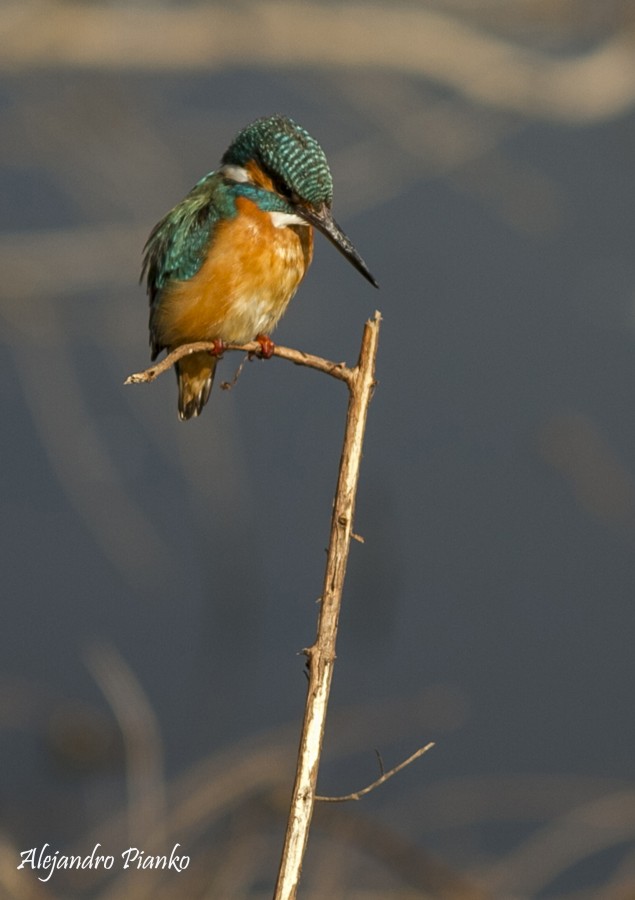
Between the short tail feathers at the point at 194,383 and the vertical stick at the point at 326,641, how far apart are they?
41.5 inches

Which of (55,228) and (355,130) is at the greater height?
(355,130)

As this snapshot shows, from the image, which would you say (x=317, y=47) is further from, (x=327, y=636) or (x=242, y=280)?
(x=327, y=636)

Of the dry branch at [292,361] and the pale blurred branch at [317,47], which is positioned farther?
the pale blurred branch at [317,47]

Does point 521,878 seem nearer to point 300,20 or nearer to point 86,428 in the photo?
point 86,428

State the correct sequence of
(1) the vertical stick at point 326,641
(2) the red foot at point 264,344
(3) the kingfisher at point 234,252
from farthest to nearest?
(3) the kingfisher at point 234,252 → (2) the red foot at point 264,344 → (1) the vertical stick at point 326,641

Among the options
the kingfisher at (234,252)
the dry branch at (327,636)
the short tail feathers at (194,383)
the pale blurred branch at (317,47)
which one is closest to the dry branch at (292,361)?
the dry branch at (327,636)

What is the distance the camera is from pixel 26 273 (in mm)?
→ 4266

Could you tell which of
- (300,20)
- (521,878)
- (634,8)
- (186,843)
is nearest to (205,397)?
(186,843)

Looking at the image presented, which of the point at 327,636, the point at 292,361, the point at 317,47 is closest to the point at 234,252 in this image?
the point at 292,361

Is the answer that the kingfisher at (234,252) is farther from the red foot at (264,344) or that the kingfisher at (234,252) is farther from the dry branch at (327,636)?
the dry branch at (327,636)

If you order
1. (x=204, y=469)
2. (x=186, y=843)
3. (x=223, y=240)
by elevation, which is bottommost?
(x=186, y=843)

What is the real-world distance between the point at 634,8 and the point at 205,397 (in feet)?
9.93

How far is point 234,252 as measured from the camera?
2188mm

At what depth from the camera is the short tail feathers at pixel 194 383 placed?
7.72 ft
